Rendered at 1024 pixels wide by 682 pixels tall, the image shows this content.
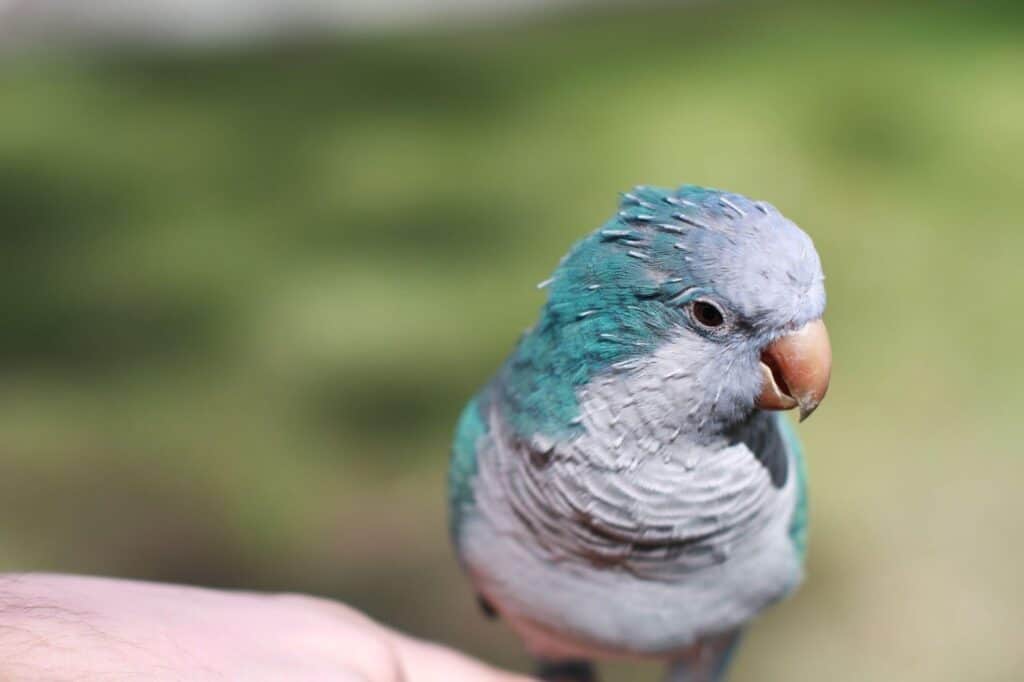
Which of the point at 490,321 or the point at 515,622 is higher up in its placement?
the point at 490,321

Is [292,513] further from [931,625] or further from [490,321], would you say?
[931,625]

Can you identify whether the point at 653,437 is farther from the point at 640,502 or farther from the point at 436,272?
the point at 436,272

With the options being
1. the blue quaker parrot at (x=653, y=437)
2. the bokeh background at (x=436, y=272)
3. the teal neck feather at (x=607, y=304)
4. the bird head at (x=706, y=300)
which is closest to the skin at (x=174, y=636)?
the blue quaker parrot at (x=653, y=437)

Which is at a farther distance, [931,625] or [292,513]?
[292,513]

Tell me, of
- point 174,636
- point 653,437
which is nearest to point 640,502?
point 653,437

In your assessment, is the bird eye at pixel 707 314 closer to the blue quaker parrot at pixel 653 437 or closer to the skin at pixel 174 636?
the blue quaker parrot at pixel 653 437

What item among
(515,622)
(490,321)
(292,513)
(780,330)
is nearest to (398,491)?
(292,513)

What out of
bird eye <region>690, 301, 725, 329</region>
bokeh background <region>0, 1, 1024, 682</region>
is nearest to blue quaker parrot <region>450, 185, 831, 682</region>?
bird eye <region>690, 301, 725, 329</region>

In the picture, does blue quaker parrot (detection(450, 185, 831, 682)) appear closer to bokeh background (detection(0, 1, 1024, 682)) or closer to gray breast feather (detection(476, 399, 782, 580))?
gray breast feather (detection(476, 399, 782, 580))
